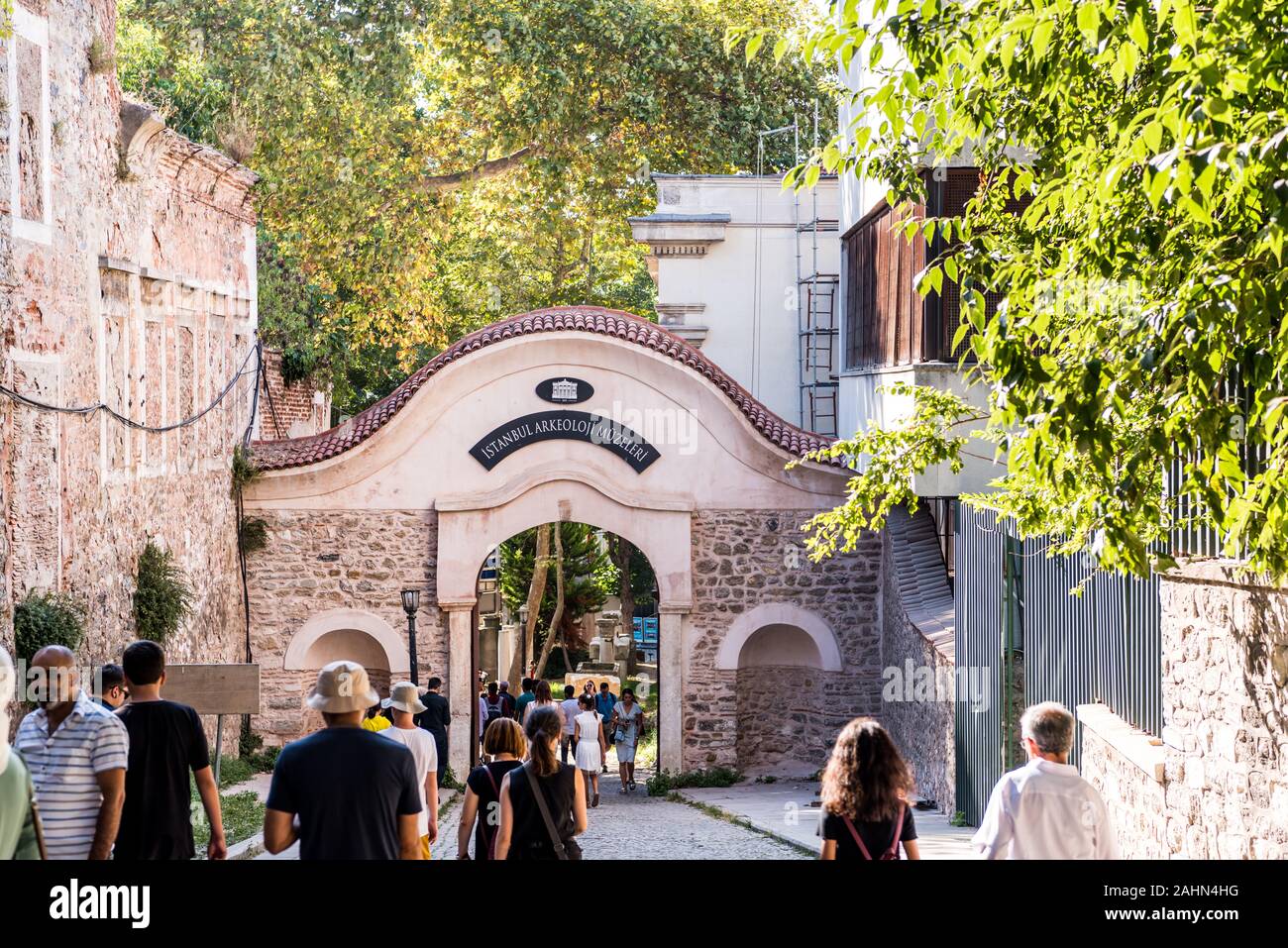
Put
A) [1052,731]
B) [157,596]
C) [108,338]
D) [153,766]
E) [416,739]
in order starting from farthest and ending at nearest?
[157,596], [108,338], [416,739], [153,766], [1052,731]

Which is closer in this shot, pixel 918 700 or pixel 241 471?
pixel 918 700

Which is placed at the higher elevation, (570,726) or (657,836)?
(570,726)

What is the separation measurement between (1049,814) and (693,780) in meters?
14.1

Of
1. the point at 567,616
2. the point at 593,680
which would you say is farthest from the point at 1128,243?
the point at 567,616

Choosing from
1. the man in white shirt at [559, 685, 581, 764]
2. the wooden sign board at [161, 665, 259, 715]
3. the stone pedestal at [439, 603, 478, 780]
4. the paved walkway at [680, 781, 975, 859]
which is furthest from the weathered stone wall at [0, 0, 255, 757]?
the paved walkway at [680, 781, 975, 859]

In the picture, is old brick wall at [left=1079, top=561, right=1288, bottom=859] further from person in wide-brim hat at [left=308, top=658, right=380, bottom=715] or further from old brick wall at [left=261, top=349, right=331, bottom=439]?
old brick wall at [left=261, top=349, right=331, bottom=439]

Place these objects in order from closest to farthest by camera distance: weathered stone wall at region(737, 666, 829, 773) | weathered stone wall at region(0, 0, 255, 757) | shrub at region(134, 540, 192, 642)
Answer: weathered stone wall at region(0, 0, 255, 757), shrub at region(134, 540, 192, 642), weathered stone wall at region(737, 666, 829, 773)

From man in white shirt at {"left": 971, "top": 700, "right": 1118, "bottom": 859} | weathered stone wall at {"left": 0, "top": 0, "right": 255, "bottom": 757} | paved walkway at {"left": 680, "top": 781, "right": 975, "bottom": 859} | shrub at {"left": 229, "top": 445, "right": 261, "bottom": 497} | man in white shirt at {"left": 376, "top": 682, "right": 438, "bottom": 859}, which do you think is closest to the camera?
man in white shirt at {"left": 971, "top": 700, "right": 1118, "bottom": 859}

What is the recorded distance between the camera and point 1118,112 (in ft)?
22.3

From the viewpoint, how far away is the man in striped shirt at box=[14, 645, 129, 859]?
5.99m

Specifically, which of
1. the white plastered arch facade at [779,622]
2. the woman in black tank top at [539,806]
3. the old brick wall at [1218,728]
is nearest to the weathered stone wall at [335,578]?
the white plastered arch facade at [779,622]

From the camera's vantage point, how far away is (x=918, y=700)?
1612 cm

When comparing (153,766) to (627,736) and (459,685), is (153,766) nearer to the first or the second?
(459,685)

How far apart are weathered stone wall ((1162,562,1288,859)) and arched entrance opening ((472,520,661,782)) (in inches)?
915
